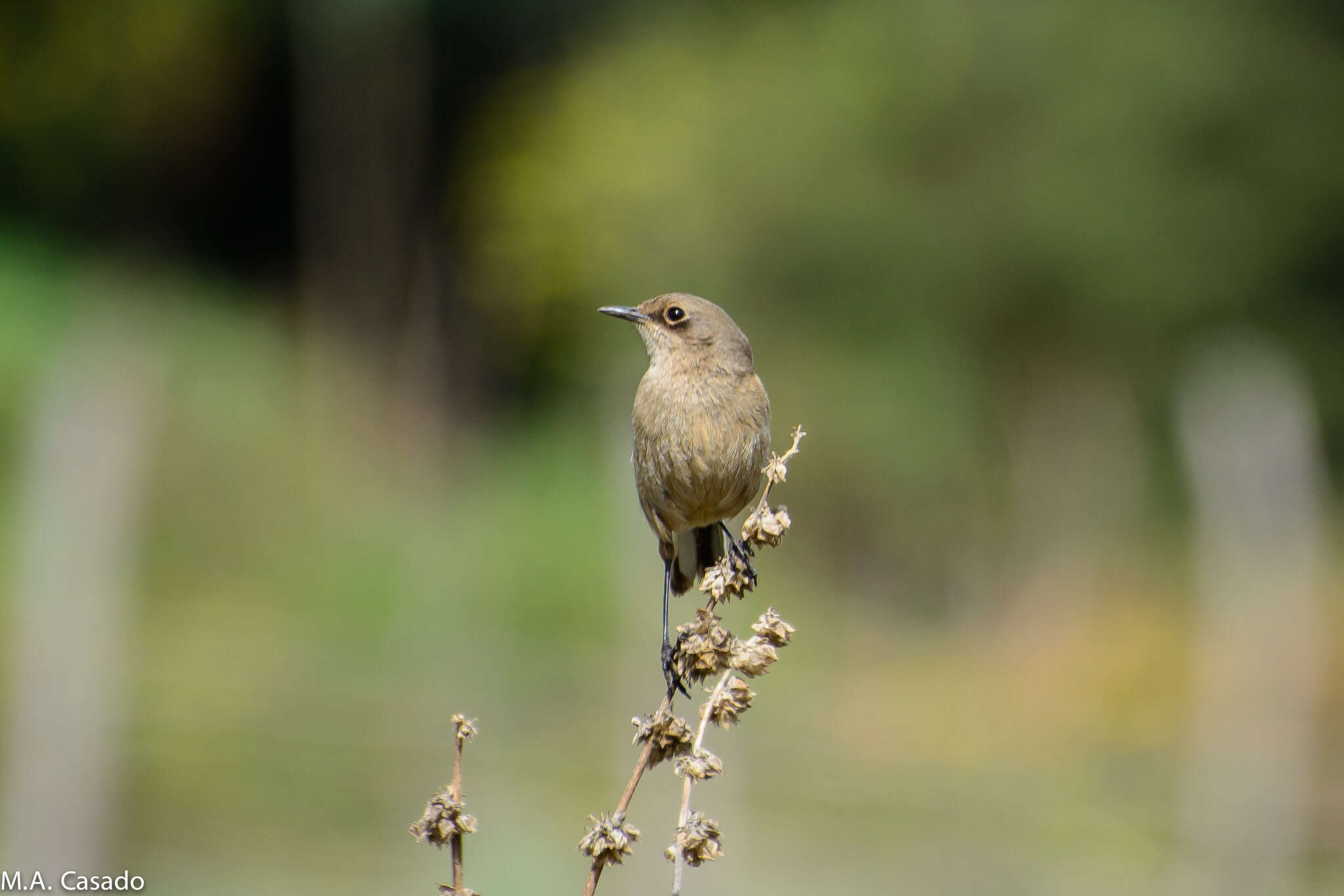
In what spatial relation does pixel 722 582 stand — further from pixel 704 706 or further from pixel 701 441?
pixel 701 441

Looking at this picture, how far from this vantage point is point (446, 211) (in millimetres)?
17875

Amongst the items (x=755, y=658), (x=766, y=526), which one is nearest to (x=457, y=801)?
(x=755, y=658)

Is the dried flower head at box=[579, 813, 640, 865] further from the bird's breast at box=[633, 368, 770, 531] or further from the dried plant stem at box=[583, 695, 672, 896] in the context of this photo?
the bird's breast at box=[633, 368, 770, 531]

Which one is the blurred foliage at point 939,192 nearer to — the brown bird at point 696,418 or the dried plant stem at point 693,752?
the brown bird at point 696,418

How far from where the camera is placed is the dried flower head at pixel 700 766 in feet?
6.79

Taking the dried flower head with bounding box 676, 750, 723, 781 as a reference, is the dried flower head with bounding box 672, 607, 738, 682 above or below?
above

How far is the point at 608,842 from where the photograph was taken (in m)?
1.98

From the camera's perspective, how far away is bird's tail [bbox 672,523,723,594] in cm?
415

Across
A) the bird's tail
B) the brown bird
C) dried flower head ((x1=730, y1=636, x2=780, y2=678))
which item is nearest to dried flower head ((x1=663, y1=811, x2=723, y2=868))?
dried flower head ((x1=730, y1=636, x2=780, y2=678))

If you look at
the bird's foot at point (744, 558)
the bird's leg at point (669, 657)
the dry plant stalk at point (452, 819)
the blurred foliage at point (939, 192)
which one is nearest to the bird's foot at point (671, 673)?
the bird's leg at point (669, 657)

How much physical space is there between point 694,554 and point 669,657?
974mm

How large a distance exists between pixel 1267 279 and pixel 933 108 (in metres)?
5.26

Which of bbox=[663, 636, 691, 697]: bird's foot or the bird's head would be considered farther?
the bird's head

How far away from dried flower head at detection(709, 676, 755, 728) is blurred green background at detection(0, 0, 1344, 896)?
507 cm
